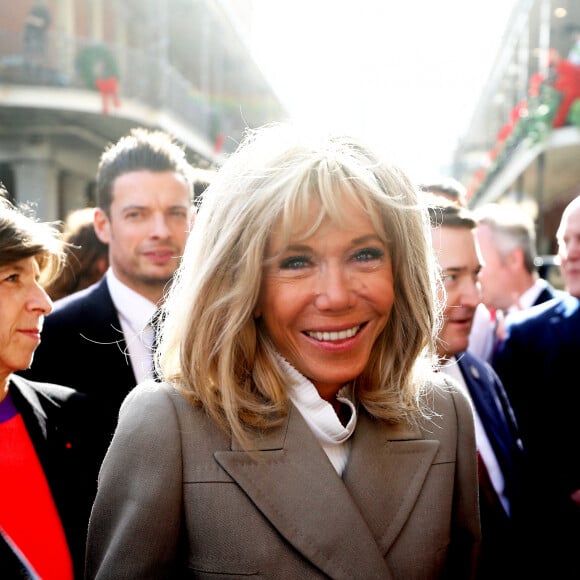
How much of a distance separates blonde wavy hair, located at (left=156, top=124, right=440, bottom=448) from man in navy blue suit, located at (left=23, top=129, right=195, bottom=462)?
99cm

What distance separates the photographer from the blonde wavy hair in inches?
71.6

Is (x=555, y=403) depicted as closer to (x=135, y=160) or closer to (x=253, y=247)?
(x=253, y=247)

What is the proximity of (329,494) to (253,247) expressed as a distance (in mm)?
653

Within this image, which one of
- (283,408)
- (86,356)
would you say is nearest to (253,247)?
(283,408)

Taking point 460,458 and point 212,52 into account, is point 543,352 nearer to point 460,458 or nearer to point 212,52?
point 460,458

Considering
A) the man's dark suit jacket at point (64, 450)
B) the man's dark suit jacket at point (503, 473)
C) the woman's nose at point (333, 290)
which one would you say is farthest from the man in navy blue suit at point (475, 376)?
the man's dark suit jacket at point (64, 450)

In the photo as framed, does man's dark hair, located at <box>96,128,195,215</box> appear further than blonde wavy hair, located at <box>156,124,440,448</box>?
Yes

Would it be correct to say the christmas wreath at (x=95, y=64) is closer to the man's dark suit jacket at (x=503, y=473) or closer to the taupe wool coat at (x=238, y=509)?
the man's dark suit jacket at (x=503, y=473)

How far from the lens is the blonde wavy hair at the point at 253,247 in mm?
1818

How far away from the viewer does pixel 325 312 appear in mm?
1863

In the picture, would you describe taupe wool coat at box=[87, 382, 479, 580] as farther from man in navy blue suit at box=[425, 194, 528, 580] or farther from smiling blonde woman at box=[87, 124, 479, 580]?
man in navy blue suit at box=[425, 194, 528, 580]

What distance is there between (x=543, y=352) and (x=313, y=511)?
211 centimetres

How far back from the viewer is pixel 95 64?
14.1m

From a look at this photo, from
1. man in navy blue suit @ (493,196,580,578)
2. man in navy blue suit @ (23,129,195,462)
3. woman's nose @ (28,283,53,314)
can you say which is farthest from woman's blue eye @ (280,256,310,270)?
man in navy blue suit @ (493,196,580,578)
